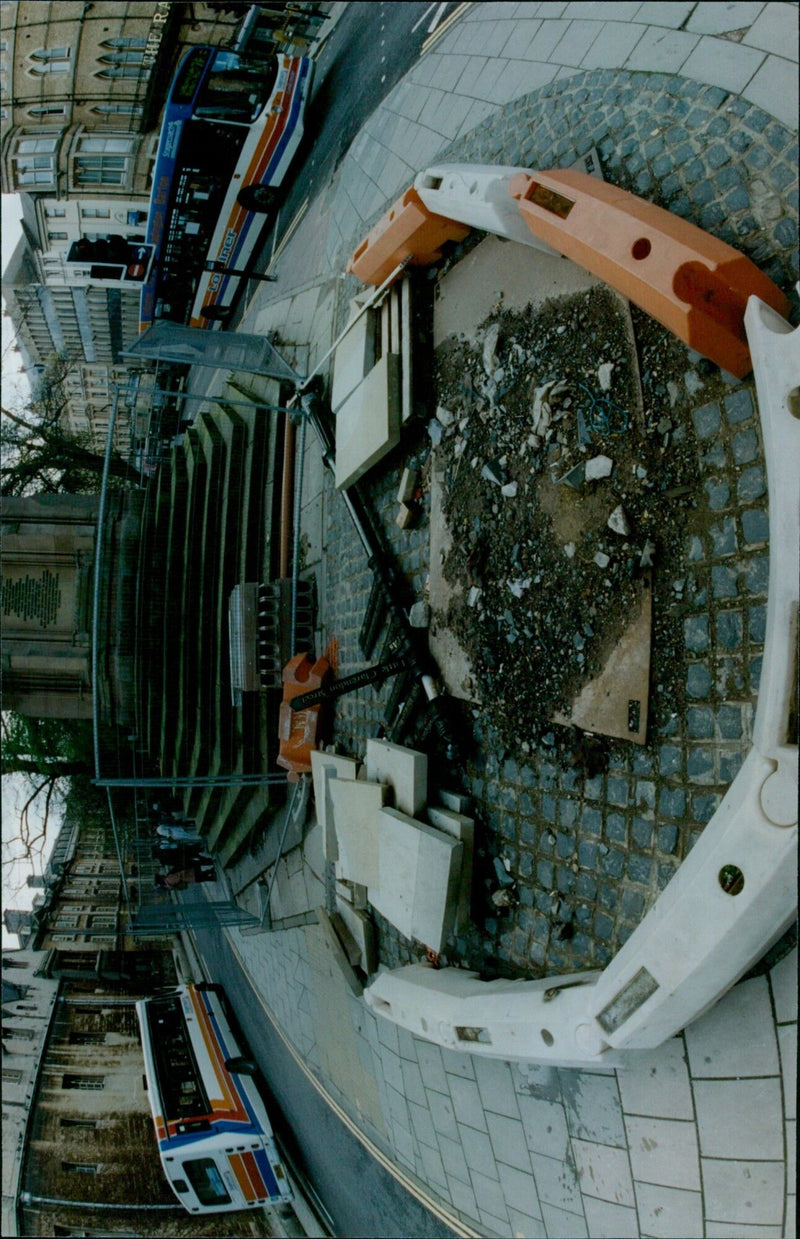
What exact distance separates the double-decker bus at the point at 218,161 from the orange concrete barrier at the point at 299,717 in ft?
18.2

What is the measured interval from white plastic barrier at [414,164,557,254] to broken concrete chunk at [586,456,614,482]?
140 cm

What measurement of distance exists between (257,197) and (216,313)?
1798 millimetres

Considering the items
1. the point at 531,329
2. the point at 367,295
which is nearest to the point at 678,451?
the point at 531,329

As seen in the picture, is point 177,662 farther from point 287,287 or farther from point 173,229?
point 173,229

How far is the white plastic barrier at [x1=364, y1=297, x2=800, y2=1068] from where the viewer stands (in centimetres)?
285

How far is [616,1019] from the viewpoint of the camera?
11.4 ft

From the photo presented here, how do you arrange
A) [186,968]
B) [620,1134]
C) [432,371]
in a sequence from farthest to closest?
[186,968], [432,371], [620,1134]

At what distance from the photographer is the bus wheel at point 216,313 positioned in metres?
10.3

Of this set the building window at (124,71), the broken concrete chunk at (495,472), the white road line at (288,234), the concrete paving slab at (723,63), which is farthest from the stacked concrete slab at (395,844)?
the building window at (124,71)

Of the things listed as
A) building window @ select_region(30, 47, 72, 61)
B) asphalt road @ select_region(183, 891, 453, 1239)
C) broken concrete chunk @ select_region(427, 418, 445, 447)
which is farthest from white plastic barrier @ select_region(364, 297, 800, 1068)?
building window @ select_region(30, 47, 72, 61)

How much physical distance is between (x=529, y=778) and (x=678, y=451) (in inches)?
81.9

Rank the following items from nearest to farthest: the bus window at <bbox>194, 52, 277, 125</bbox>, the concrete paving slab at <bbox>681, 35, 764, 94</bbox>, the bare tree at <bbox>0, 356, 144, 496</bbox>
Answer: the concrete paving slab at <bbox>681, 35, 764, 94</bbox> → the bus window at <bbox>194, 52, 277, 125</bbox> → the bare tree at <bbox>0, 356, 144, 496</bbox>

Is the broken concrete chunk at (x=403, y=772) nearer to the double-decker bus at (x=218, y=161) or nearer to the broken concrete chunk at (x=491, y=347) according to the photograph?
the broken concrete chunk at (x=491, y=347)

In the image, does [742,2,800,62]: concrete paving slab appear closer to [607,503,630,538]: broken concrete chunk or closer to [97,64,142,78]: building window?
[607,503,630,538]: broken concrete chunk
